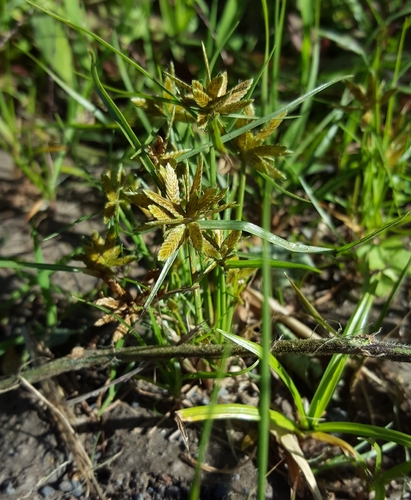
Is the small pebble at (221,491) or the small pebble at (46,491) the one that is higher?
the small pebble at (221,491)

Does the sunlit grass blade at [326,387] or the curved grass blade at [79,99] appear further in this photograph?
the curved grass blade at [79,99]

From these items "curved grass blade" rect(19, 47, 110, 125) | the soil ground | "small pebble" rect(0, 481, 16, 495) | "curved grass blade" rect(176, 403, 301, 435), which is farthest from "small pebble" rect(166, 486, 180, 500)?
"curved grass blade" rect(19, 47, 110, 125)

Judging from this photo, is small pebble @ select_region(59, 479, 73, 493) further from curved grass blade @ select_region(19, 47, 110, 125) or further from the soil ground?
curved grass blade @ select_region(19, 47, 110, 125)

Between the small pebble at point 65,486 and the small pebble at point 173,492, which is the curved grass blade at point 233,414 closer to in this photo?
the small pebble at point 173,492

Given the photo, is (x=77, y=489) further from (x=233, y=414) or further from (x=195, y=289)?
(x=195, y=289)

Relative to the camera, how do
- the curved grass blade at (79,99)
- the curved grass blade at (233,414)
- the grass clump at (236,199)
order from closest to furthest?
1. the grass clump at (236,199)
2. the curved grass blade at (233,414)
3. the curved grass blade at (79,99)

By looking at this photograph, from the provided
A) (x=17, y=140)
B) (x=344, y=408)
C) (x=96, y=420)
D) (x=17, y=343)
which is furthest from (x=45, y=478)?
(x=17, y=140)

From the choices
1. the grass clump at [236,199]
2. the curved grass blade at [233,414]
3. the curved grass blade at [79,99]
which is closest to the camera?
the grass clump at [236,199]

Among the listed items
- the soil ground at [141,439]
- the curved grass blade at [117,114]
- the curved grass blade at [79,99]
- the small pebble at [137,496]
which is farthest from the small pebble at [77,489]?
the curved grass blade at [79,99]

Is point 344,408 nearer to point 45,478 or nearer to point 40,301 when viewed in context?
point 45,478

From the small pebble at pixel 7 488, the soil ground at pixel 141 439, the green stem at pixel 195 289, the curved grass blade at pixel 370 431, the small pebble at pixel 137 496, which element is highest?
the green stem at pixel 195 289

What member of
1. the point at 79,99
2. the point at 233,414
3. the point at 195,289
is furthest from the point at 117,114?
the point at 233,414

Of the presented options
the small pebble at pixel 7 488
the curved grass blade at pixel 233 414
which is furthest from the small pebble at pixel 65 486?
the curved grass blade at pixel 233 414
